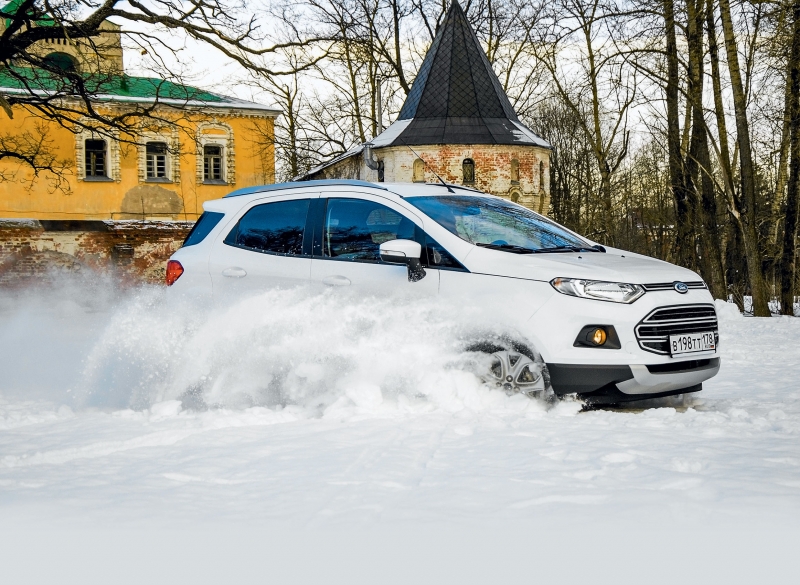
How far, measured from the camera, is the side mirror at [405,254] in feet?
21.8

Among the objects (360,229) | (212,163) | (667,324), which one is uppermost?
(212,163)

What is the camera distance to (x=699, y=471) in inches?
185

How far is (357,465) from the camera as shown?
4957 millimetres

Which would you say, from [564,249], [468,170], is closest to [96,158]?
[468,170]

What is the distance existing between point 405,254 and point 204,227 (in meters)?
2.43

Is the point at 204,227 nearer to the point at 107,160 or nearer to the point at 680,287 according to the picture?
the point at 680,287

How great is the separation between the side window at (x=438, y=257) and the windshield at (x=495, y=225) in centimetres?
17

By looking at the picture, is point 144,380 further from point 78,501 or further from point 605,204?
point 605,204

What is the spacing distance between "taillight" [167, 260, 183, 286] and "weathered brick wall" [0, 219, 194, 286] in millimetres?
19936

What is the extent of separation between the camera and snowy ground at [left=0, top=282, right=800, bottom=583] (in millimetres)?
3521

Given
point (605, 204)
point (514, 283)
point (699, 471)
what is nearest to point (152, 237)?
point (605, 204)

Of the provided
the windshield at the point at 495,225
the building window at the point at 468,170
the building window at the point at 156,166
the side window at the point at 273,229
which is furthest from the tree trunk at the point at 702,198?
the building window at the point at 156,166

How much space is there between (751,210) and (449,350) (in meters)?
15.9

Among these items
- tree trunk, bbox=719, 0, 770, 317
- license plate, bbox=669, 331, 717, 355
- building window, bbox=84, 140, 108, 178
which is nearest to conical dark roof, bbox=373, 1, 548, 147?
building window, bbox=84, 140, 108, 178
